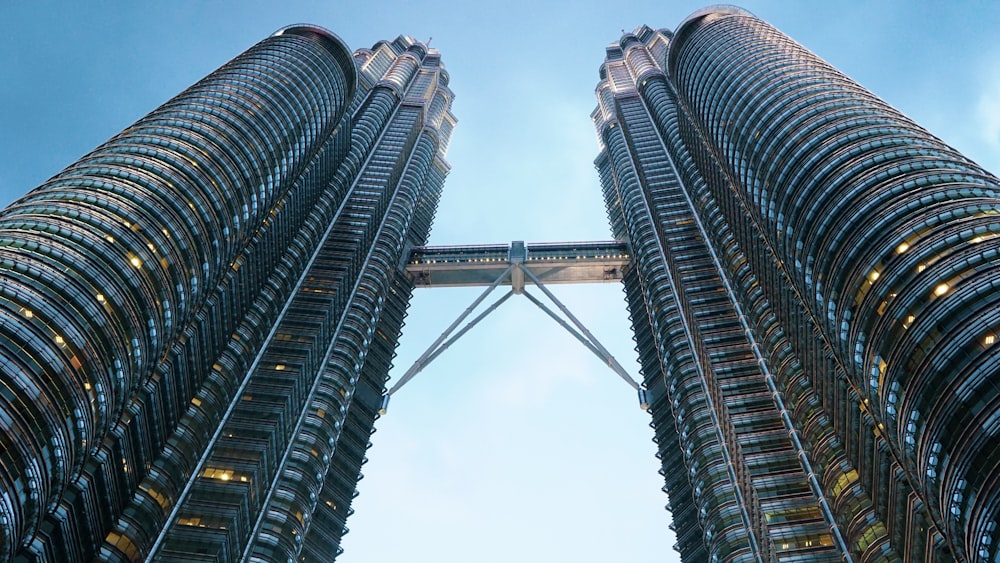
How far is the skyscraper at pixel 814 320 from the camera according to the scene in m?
50.6

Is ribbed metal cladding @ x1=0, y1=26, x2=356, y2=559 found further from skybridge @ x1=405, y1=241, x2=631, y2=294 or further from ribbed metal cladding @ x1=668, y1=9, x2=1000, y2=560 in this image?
ribbed metal cladding @ x1=668, y1=9, x2=1000, y2=560

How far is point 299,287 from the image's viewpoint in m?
120

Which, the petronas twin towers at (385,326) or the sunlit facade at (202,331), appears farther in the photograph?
the sunlit facade at (202,331)

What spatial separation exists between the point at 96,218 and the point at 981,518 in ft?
215

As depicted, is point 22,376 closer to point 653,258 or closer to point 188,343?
point 188,343

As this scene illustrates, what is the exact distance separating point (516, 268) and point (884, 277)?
98.0 metres

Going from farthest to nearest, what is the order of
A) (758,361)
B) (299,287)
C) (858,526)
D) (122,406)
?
(299,287), (758,361), (858,526), (122,406)

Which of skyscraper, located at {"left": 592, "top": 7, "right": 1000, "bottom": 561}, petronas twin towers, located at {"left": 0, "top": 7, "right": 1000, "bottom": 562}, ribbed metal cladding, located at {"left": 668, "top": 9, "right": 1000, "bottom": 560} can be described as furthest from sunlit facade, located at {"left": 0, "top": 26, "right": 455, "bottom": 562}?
ribbed metal cladding, located at {"left": 668, "top": 9, "right": 1000, "bottom": 560}

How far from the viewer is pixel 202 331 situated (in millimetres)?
88188

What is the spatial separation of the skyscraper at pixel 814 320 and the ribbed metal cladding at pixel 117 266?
54253 mm

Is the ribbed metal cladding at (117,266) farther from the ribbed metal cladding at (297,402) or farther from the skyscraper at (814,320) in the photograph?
the skyscraper at (814,320)

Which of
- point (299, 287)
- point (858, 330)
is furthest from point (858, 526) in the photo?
point (299, 287)

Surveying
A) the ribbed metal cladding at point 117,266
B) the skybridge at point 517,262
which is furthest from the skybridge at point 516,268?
the ribbed metal cladding at point 117,266

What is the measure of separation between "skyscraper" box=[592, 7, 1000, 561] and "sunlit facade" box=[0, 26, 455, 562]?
1716 inches
